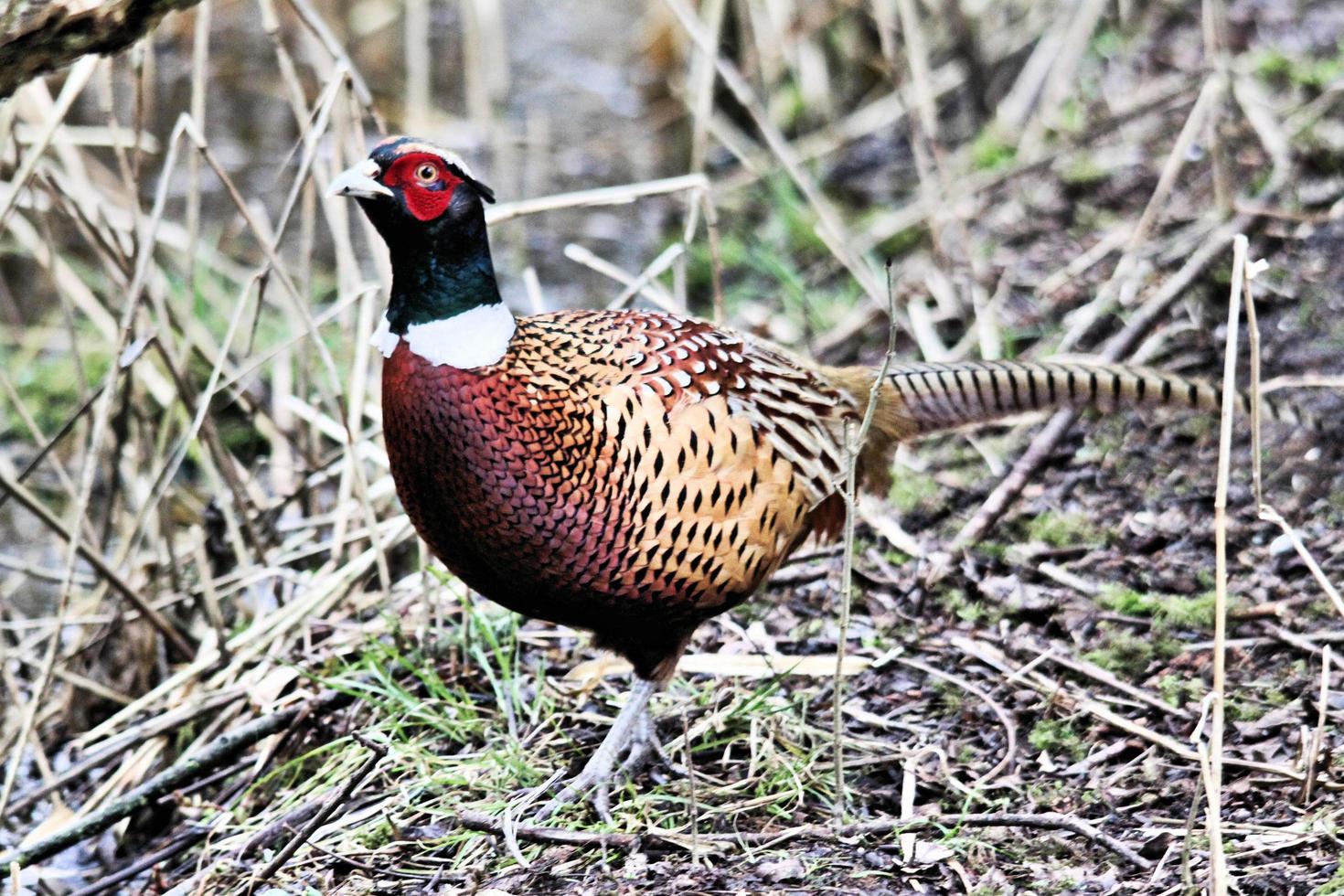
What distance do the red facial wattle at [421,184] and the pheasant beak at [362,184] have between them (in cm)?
3

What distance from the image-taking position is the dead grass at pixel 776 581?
10.5ft

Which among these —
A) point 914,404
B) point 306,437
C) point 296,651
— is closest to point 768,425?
point 914,404

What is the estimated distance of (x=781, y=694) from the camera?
3789 millimetres

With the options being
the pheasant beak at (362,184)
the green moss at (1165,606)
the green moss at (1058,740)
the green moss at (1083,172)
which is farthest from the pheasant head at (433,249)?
the green moss at (1083,172)

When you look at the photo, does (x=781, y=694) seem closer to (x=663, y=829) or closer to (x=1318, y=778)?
(x=663, y=829)

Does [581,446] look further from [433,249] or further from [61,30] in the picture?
[61,30]

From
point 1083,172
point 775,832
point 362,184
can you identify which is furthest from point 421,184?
point 1083,172

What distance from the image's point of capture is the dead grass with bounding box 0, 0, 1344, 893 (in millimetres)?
3191

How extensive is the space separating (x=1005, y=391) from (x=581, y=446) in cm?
120

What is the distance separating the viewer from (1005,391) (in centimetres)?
373

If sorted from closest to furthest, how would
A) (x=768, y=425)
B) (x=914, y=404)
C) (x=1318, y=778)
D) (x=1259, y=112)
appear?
(x=1318, y=778) → (x=768, y=425) → (x=914, y=404) → (x=1259, y=112)

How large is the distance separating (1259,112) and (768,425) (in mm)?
3422

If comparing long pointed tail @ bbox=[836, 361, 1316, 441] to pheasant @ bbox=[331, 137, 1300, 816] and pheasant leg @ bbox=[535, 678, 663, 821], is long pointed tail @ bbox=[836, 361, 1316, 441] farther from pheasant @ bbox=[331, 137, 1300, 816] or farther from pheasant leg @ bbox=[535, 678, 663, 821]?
pheasant leg @ bbox=[535, 678, 663, 821]

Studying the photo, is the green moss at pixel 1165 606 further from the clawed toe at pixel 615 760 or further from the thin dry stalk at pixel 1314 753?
the clawed toe at pixel 615 760
